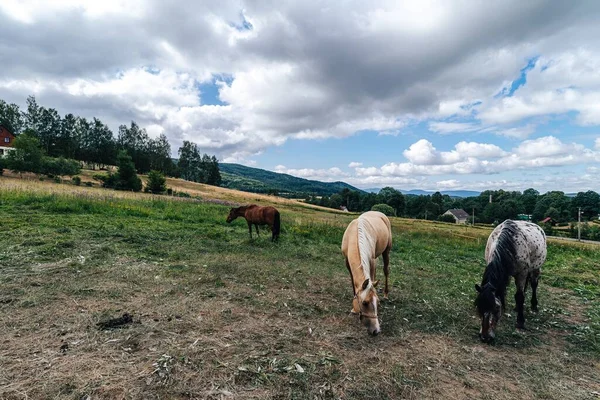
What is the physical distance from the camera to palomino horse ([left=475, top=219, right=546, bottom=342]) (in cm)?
489

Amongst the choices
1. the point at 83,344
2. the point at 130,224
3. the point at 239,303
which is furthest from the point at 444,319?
the point at 130,224

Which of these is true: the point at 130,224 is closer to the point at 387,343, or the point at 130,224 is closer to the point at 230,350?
the point at 230,350

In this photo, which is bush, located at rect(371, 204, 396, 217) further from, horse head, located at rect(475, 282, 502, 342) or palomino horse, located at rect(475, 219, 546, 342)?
horse head, located at rect(475, 282, 502, 342)

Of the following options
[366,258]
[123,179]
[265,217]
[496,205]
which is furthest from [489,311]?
[496,205]

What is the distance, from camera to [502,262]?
18.0 ft

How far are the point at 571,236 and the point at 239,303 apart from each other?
89144 millimetres

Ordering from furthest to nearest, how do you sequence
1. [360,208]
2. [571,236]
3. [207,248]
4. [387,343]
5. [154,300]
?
[360,208]
[571,236]
[207,248]
[154,300]
[387,343]

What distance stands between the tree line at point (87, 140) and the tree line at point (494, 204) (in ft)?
179

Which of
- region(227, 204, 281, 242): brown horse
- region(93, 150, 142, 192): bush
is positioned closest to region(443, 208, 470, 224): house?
region(93, 150, 142, 192): bush

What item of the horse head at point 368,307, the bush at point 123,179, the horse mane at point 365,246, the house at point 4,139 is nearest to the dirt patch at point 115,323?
the horse head at point 368,307

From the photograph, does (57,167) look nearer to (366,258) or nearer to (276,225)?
(276,225)

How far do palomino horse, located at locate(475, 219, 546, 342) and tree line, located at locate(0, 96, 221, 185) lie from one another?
65.0 m

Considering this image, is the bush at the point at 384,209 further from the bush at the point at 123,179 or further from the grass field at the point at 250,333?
the grass field at the point at 250,333

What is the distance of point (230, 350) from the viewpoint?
4.00 metres
